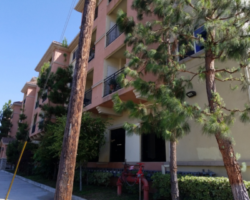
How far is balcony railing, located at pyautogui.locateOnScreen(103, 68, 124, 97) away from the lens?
1086 cm

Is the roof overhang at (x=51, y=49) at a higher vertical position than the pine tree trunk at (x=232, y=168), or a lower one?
higher

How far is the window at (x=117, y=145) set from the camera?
1143cm

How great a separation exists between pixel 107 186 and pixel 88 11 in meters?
8.26

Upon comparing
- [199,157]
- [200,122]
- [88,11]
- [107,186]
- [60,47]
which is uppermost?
[60,47]

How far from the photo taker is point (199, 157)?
23.6 feet

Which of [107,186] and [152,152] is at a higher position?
[152,152]

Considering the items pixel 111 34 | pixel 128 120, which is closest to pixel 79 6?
pixel 111 34

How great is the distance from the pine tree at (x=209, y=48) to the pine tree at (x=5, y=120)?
3678 cm

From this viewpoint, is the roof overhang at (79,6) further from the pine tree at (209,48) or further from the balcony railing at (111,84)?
the pine tree at (209,48)

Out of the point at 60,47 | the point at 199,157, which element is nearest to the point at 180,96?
the point at 199,157

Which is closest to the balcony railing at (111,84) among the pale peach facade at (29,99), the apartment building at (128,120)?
the apartment building at (128,120)

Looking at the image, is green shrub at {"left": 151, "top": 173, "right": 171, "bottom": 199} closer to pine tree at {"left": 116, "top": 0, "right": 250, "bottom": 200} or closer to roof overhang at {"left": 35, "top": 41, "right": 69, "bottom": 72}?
pine tree at {"left": 116, "top": 0, "right": 250, "bottom": 200}

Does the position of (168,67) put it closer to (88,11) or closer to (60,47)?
(88,11)

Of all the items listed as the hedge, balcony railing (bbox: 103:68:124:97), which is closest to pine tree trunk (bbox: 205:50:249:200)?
the hedge
